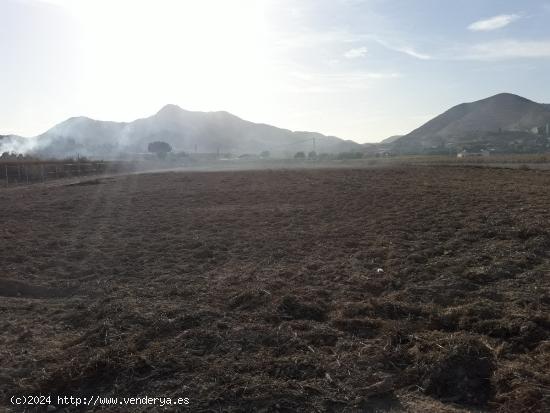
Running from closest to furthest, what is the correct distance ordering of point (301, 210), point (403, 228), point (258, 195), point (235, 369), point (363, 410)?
point (363, 410), point (235, 369), point (403, 228), point (301, 210), point (258, 195)

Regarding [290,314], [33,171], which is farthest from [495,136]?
[290,314]

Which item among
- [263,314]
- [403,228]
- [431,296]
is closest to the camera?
[263,314]

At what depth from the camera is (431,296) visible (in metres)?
5.78

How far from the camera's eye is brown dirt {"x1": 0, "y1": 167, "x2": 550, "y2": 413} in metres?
3.72

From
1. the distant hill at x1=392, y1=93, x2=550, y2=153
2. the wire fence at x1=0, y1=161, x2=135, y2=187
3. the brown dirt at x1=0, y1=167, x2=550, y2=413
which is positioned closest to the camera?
the brown dirt at x1=0, y1=167, x2=550, y2=413

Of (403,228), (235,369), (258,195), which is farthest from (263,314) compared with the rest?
(258,195)

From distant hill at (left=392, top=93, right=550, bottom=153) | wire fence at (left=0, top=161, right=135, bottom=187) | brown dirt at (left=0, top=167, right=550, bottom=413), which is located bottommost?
brown dirt at (left=0, top=167, right=550, bottom=413)

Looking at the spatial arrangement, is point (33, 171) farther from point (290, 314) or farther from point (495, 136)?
point (495, 136)

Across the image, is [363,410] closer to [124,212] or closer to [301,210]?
[301,210]

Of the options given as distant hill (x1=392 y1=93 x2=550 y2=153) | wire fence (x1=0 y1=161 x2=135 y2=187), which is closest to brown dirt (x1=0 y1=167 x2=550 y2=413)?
wire fence (x1=0 y1=161 x2=135 y2=187)

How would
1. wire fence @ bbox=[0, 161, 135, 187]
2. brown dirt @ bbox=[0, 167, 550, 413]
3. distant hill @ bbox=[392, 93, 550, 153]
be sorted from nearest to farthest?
brown dirt @ bbox=[0, 167, 550, 413] → wire fence @ bbox=[0, 161, 135, 187] → distant hill @ bbox=[392, 93, 550, 153]

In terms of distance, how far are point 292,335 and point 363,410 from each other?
1328 millimetres

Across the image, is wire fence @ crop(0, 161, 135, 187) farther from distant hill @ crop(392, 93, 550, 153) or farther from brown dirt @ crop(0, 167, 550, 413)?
distant hill @ crop(392, 93, 550, 153)

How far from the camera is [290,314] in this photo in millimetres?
5395
